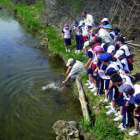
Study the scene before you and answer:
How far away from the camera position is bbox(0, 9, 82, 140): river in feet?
17.6

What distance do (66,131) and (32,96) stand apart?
2.71 metres

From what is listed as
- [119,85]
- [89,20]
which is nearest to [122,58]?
[119,85]

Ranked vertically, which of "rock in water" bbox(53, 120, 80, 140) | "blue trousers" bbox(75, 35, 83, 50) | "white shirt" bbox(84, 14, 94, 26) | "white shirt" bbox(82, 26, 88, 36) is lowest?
"rock in water" bbox(53, 120, 80, 140)

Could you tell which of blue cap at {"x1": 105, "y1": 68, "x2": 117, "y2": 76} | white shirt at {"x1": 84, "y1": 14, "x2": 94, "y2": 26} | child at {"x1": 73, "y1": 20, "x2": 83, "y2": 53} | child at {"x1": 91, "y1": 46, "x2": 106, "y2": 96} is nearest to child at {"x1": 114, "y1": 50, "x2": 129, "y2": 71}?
child at {"x1": 91, "y1": 46, "x2": 106, "y2": 96}

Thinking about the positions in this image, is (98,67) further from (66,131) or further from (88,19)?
(88,19)

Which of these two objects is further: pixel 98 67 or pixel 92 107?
pixel 92 107

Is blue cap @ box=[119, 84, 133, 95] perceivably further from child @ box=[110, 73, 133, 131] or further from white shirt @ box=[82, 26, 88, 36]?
white shirt @ box=[82, 26, 88, 36]

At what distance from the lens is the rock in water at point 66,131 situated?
4523 mm

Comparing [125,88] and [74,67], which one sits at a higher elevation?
[125,88]

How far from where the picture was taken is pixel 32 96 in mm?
6848

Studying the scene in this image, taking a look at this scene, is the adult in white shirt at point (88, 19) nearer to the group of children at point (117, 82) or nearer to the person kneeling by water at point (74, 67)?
the group of children at point (117, 82)

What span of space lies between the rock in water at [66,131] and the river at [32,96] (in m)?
0.40

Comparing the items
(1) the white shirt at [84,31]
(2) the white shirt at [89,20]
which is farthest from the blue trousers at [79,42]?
(2) the white shirt at [89,20]

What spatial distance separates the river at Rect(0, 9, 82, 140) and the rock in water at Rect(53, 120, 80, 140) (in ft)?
1.31
